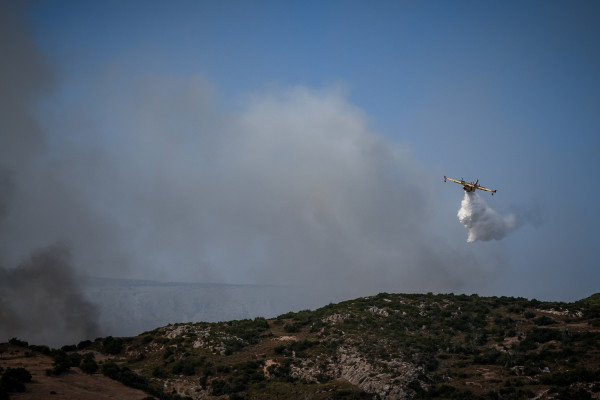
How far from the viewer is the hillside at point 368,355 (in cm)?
5625

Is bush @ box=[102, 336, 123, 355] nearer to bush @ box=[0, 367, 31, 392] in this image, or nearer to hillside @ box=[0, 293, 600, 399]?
hillside @ box=[0, 293, 600, 399]

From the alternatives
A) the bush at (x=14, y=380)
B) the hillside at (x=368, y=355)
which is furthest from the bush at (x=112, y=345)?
the bush at (x=14, y=380)

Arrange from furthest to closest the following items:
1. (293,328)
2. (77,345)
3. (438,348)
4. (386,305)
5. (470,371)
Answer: (386,305) < (293,328) < (77,345) < (438,348) < (470,371)

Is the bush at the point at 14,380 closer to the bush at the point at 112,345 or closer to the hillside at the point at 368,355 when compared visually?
the hillside at the point at 368,355

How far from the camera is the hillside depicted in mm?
56250

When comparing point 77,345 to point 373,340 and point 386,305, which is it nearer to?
point 373,340

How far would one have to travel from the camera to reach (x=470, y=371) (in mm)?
62312

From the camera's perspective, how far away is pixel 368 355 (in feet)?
220

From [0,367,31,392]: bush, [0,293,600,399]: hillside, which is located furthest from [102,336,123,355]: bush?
[0,367,31,392]: bush

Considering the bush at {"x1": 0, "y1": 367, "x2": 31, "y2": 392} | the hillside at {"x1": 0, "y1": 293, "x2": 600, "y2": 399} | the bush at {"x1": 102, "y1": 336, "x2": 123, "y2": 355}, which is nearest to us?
the bush at {"x1": 0, "y1": 367, "x2": 31, "y2": 392}

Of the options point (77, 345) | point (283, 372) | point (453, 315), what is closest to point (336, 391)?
point (283, 372)

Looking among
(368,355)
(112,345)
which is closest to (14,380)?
(112,345)

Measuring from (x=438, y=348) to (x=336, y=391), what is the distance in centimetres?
2328

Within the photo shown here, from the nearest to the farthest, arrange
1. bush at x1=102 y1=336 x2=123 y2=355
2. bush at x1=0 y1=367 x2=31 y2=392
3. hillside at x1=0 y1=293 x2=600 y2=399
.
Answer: bush at x1=0 y1=367 x2=31 y2=392 → hillside at x1=0 y1=293 x2=600 y2=399 → bush at x1=102 y1=336 x2=123 y2=355
